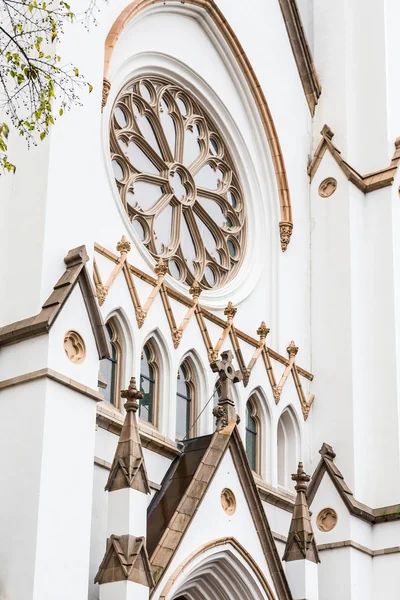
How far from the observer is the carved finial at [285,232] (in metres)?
19.6

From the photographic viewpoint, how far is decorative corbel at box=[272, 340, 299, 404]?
17953 millimetres

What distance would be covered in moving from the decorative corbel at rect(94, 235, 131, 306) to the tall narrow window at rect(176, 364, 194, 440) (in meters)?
1.83

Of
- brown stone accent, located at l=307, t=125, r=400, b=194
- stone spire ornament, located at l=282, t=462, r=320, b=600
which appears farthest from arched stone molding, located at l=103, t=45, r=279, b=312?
stone spire ornament, located at l=282, t=462, r=320, b=600

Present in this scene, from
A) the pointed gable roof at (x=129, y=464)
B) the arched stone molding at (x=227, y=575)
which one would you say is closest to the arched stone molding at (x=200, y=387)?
the arched stone molding at (x=227, y=575)

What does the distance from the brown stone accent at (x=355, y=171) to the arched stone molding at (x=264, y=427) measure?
14.2ft

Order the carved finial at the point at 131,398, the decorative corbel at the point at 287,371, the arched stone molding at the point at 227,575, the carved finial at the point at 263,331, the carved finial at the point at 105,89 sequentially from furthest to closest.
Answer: the decorative corbel at the point at 287,371, the carved finial at the point at 263,331, the carved finial at the point at 105,89, the arched stone molding at the point at 227,575, the carved finial at the point at 131,398

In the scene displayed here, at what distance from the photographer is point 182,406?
16312mm

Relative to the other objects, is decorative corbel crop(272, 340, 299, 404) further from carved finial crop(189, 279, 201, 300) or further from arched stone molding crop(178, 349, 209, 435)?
carved finial crop(189, 279, 201, 300)

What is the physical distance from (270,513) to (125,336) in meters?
3.56

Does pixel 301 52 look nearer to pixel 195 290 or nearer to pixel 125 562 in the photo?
pixel 195 290

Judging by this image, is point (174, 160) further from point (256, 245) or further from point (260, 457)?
point (260, 457)

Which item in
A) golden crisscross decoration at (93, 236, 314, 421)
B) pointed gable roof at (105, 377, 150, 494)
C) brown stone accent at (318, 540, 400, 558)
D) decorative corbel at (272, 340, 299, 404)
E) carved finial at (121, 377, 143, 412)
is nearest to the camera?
pointed gable roof at (105, 377, 150, 494)

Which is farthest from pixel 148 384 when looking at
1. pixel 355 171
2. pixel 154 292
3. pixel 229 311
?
pixel 355 171

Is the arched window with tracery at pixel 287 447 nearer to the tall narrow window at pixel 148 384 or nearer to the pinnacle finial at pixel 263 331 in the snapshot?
the pinnacle finial at pixel 263 331
